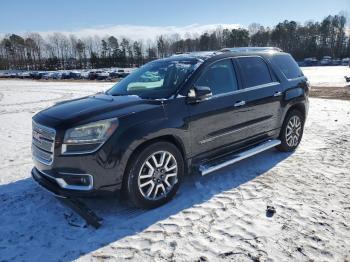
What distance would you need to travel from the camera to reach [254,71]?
17.4 feet

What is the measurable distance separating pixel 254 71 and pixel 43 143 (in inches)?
135

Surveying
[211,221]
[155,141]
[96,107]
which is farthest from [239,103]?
[96,107]

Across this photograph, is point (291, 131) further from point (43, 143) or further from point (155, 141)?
point (43, 143)

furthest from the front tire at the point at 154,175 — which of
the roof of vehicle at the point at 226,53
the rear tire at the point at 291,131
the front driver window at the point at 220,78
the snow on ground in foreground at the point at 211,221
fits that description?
the rear tire at the point at 291,131

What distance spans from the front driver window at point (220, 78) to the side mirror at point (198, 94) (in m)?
0.20

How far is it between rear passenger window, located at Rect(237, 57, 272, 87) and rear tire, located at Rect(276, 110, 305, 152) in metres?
0.94

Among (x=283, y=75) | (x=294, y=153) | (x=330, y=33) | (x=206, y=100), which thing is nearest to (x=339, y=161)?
(x=294, y=153)

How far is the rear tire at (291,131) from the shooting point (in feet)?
19.5

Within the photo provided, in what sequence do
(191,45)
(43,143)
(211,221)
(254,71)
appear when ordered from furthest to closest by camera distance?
(191,45) → (254,71) → (43,143) → (211,221)

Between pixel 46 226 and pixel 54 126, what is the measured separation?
1157 mm

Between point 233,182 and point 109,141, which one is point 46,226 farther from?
point 233,182

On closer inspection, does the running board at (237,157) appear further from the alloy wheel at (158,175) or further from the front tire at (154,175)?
the alloy wheel at (158,175)

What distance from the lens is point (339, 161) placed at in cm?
555

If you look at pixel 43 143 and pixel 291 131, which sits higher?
pixel 43 143
